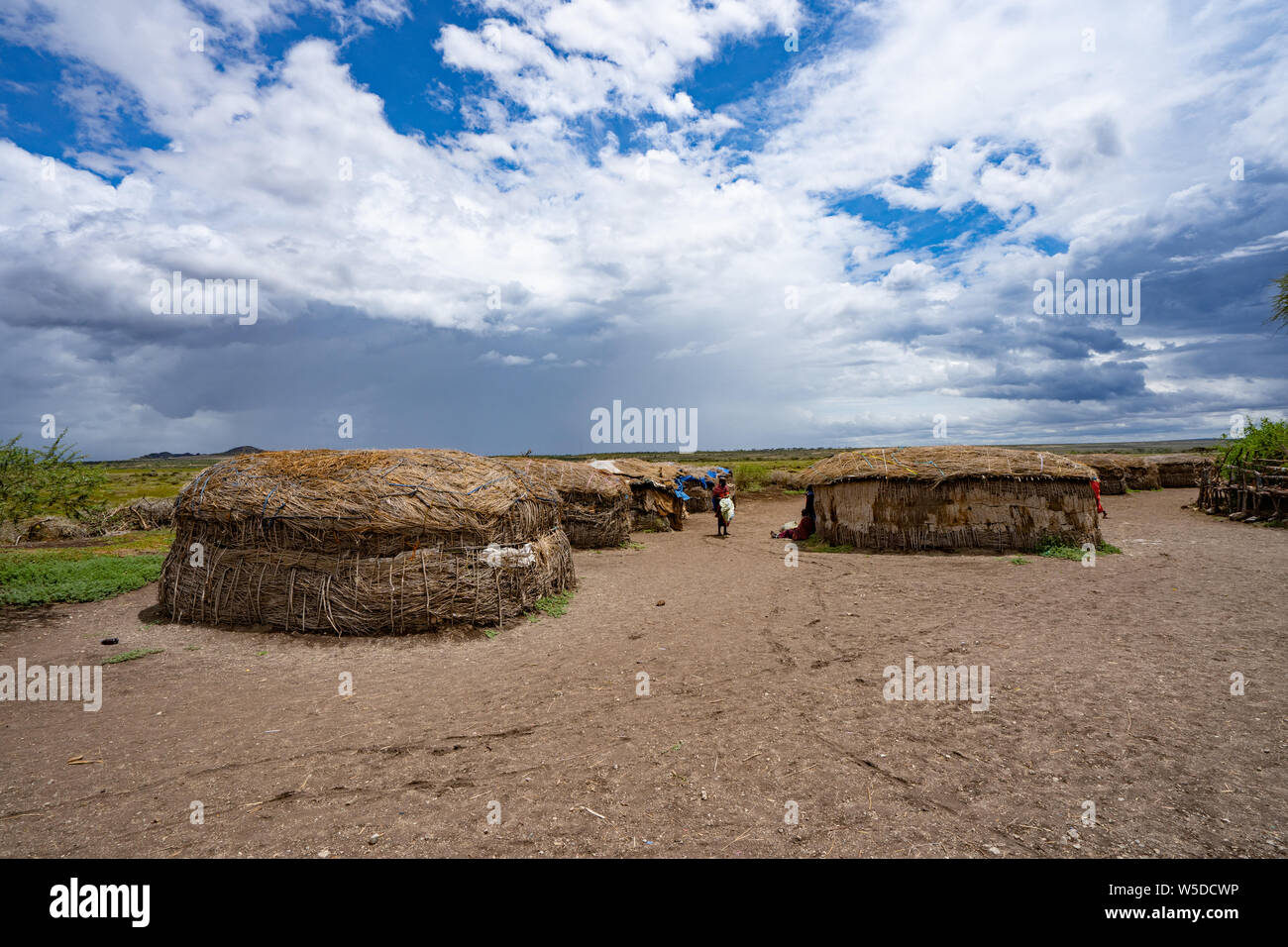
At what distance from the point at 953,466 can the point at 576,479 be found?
10836mm

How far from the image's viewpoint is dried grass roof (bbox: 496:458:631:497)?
18875 mm

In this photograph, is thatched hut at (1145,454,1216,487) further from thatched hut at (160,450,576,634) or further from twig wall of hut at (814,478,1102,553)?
thatched hut at (160,450,576,634)

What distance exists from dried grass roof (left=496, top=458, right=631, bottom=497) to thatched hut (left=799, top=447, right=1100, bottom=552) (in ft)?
24.3

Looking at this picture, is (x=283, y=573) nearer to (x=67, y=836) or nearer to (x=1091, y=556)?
(x=67, y=836)

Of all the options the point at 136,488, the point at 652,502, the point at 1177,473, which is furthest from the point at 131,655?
the point at 1177,473

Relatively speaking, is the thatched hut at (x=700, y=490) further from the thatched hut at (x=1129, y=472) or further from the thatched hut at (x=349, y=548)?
the thatched hut at (x=349, y=548)

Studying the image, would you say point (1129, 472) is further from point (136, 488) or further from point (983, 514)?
point (136, 488)

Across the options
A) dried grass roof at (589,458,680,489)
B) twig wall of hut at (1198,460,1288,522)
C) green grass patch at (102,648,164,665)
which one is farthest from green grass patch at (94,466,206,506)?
twig wall of hut at (1198,460,1288,522)

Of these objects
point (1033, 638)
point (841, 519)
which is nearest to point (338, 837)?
point (1033, 638)

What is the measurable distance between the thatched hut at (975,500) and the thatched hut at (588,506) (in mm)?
7317

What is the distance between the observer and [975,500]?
609 inches

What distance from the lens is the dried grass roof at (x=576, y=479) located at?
1888cm

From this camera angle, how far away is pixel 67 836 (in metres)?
4.21

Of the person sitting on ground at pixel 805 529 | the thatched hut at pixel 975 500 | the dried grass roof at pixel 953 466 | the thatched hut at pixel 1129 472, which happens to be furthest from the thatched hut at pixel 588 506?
the thatched hut at pixel 1129 472
